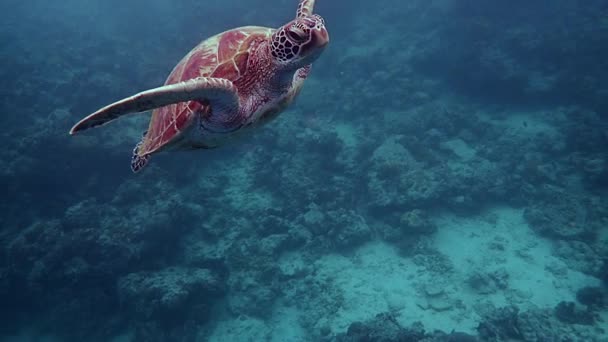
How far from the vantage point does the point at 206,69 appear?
269cm

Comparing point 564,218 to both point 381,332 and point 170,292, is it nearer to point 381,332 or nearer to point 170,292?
point 381,332

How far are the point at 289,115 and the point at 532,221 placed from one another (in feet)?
24.9

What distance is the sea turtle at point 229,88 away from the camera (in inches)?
78.6

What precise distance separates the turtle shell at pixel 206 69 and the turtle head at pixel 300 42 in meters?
0.43

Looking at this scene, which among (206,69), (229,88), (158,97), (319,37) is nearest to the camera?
(158,97)

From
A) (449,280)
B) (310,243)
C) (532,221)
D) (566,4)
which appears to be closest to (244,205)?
(310,243)

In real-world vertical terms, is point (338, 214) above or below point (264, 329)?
above

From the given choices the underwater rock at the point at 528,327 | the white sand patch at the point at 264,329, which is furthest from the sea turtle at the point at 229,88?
the underwater rock at the point at 528,327

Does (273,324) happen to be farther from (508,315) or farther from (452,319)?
(508,315)

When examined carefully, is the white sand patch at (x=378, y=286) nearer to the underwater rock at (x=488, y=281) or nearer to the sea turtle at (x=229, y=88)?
the underwater rock at (x=488, y=281)

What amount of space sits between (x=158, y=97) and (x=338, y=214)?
658 centimetres

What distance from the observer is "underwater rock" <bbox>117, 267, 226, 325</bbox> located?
6.22 metres

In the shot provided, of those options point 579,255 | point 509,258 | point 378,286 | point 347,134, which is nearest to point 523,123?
point 579,255

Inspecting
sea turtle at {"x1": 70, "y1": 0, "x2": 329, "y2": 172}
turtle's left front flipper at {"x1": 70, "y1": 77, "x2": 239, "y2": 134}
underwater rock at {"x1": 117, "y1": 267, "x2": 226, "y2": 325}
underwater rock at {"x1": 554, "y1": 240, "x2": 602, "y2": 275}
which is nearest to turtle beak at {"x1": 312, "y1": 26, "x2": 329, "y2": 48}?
sea turtle at {"x1": 70, "y1": 0, "x2": 329, "y2": 172}
